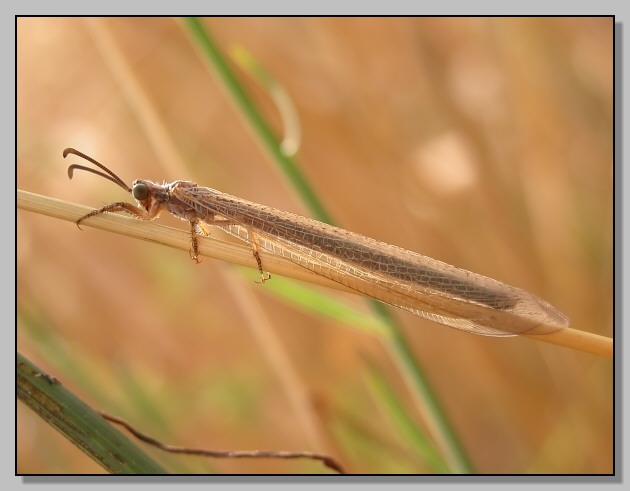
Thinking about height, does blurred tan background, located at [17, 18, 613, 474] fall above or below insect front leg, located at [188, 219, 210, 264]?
above

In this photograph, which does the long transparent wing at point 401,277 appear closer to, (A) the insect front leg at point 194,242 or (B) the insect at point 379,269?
(B) the insect at point 379,269

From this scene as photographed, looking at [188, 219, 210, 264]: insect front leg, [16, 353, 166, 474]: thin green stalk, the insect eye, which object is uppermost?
the insect eye

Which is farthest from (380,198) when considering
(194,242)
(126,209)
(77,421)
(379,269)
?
(77,421)

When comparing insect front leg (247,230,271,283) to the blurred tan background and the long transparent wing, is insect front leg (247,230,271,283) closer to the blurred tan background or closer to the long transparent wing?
the long transparent wing

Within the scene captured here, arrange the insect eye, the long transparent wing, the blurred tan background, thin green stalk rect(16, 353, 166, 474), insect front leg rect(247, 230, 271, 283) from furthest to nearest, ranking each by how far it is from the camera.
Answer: the blurred tan background < the insect eye < the long transparent wing < insect front leg rect(247, 230, 271, 283) < thin green stalk rect(16, 353, 166, 474)

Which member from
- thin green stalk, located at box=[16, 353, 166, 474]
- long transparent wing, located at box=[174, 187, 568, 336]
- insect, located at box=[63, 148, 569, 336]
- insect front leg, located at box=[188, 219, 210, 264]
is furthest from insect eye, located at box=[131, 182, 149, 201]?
thin green stalk, located at box=[16, 353, 166, 474]

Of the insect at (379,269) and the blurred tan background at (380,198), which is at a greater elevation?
the blurred tan background at (380,198)

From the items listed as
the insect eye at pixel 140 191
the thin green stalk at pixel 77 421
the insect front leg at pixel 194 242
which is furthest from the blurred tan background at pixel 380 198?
the thin green stalk at pixel 77 421
